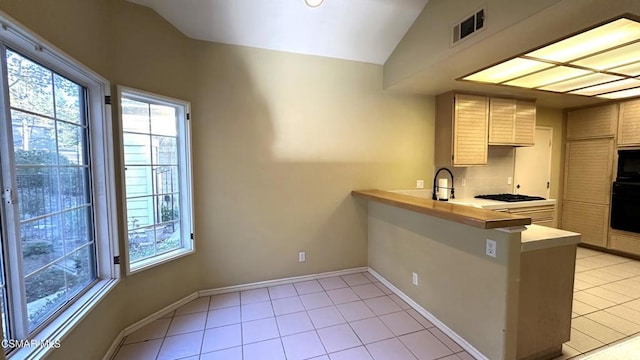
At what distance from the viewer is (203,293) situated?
114 inches

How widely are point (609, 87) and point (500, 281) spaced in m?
3.52

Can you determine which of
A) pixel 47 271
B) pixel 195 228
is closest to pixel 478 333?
pixel 195 228

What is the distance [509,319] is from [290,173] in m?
2.36

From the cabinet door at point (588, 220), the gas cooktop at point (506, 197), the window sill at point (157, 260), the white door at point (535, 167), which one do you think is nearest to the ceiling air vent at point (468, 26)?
the gas cooktop at point (506, 197)

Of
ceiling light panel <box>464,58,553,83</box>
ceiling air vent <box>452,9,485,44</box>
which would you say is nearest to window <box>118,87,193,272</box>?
ceiling air vent <box>452,9,485,44</box>

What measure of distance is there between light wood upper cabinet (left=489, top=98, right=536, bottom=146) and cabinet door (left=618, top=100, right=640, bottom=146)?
1.35m

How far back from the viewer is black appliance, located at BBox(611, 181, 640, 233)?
3754 millimetres

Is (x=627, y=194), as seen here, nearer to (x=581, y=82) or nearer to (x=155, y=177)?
(x=581, y=82)

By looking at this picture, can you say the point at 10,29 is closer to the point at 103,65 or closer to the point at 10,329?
the point at 103,65

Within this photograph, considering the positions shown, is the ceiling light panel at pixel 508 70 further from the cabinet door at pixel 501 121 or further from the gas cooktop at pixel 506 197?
the gas cooktop at pixel 506 197

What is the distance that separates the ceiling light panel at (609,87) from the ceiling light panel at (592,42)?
1407mm

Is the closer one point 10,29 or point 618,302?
point 10,29

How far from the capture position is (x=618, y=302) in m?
2.73

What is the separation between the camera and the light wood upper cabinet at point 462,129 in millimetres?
3496
